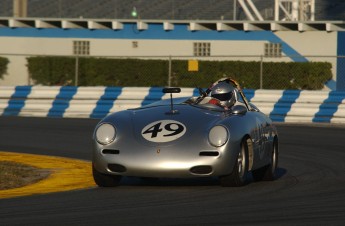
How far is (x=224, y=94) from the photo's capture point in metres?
13.4

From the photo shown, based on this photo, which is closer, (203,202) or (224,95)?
(203,202)

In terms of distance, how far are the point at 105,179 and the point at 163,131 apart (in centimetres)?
88

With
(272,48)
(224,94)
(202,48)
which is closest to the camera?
(224,94)

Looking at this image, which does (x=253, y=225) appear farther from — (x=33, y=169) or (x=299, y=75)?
(x=299, y=75)

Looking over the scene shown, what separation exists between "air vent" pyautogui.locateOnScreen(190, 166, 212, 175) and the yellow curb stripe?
1439mm

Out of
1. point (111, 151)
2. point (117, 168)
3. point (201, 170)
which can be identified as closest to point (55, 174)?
point (111, 151)

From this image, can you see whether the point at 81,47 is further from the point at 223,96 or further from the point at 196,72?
the point at 223,96

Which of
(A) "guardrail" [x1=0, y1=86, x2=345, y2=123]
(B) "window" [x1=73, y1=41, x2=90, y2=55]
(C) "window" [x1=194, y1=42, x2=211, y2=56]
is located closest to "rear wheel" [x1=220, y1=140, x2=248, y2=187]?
(A) "guardrail" [x1=0, y1=86, x2=345, y2=123]

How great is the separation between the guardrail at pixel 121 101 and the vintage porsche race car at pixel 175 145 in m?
13.2

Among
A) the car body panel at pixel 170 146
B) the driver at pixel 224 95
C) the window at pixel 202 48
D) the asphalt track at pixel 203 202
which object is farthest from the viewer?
the window at pixel 202 48

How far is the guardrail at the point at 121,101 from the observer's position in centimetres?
2567

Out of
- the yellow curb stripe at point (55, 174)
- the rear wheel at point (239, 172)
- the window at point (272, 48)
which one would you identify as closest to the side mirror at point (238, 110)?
the rear wheel at point (239, 172)

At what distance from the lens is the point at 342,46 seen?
45.8m

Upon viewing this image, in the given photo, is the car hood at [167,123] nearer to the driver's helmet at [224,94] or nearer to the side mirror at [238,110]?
the side mirror at [238,110]
